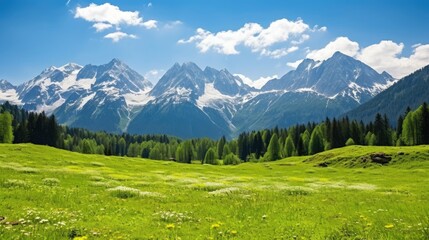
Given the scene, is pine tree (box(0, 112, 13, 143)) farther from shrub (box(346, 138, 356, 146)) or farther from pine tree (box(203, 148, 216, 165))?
shrub (box(346, 138, 356, 146))

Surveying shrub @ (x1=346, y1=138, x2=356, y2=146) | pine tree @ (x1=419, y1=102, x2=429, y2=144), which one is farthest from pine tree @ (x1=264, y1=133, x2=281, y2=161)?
pine tree @ (x1=419, y1=102, x2=429, y2=144)

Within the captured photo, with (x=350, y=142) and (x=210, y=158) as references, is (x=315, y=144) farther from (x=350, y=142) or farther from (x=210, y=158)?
(x=210, y=158)

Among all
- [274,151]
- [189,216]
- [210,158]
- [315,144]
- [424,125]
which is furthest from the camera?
[210,158]

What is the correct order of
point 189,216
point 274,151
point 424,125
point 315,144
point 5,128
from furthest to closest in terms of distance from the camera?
point 274,151 → point 315,144 → point 5,128 → point 424,125 → point 189,216

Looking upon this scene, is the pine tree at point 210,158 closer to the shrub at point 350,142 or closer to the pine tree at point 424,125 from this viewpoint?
the shrub at point 350,142

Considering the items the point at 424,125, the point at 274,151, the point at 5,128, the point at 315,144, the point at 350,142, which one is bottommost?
the point at 274,151

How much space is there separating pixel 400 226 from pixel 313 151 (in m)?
143

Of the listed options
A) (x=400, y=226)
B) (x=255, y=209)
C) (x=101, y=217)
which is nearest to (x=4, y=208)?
(x=101, y=217)

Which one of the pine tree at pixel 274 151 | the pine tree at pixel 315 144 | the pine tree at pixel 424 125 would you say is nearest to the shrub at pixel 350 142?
the pine tree at pixel 315 144

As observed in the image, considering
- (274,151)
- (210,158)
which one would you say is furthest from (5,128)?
(274,151)

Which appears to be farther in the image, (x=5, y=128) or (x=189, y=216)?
(x=5, y=128)

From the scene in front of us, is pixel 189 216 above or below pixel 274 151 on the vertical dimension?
below

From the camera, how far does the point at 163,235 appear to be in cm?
1578

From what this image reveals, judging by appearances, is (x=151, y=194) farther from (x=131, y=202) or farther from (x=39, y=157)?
(x=39, y=157)
